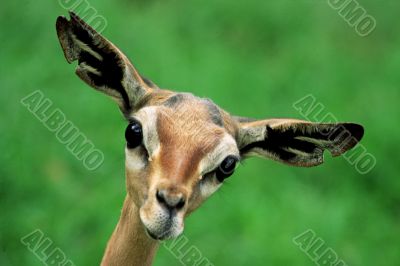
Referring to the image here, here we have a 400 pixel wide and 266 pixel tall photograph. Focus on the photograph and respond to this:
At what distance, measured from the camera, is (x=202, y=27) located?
43.2 feet

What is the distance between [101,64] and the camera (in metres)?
5.77

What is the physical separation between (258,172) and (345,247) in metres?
1.57

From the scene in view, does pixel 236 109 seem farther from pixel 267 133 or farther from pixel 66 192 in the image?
pixel 267 133

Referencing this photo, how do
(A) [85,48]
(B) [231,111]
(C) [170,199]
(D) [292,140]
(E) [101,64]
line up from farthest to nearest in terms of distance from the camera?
1. (B) [231,111]
2. (D) [292,140]
3. (E) [101,64]
4. (A) [85,48]
5. (C) [170,199]

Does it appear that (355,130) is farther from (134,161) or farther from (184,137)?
(134,161)

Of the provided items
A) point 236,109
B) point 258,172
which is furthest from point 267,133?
point 236,109

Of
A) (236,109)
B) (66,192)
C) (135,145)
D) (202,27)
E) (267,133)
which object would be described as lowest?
(66,192)

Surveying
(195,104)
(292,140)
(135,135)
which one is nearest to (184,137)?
(135,135)

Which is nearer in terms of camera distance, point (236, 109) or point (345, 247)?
point (345, 247)

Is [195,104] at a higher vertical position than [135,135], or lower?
higher

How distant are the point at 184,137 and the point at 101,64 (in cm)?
91

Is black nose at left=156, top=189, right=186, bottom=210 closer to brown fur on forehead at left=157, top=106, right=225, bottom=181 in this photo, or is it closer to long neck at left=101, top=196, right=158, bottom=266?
brown fur on forehead at left=157, top=106, right=225, bottom=181

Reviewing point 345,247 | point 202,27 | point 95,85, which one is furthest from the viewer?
point 202,27

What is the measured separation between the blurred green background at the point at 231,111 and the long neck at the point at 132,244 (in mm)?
2375
